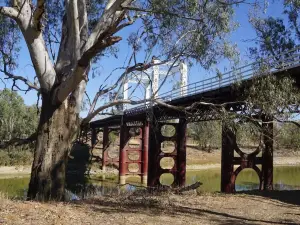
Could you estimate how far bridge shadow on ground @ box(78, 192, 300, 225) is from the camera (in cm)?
680

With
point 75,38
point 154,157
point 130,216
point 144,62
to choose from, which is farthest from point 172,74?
point 154,157

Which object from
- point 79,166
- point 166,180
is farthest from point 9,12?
point 79,166

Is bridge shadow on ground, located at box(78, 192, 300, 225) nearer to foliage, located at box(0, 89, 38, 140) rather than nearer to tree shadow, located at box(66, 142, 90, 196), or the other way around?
tree shadow, located at box(66, 142, 90, 196)

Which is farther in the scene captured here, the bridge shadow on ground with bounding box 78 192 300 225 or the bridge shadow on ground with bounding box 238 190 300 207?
the bridge shadow on ground with bounding box 238 190 300 207

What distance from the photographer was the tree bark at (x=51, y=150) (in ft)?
26.5

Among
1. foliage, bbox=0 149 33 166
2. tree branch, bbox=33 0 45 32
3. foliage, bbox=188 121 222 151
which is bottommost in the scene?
foliage, bbox=0 149 33 166

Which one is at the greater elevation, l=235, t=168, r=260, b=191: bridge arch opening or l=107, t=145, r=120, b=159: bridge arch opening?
l=107, t=145, r=120, b=159: bridge arch opening

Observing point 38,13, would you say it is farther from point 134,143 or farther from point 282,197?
point 134,143

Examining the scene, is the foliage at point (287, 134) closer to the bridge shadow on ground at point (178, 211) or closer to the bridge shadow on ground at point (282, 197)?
the bridge shadow on ground at point (282, 197)

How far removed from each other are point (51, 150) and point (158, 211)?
2.49 metres

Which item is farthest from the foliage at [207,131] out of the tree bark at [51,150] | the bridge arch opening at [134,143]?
the bridge arch opening at [134,143]

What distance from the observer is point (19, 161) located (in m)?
41.0

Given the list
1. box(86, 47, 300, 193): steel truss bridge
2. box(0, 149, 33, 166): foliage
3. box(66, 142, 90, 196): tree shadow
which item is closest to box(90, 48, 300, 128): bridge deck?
box(86, 47, 300, 193): steel truss bridge

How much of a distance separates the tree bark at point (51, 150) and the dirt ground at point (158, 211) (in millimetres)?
846
